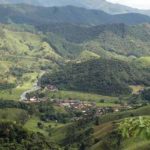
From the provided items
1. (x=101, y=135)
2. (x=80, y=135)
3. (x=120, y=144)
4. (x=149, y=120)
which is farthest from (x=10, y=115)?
(x=149, y=120)

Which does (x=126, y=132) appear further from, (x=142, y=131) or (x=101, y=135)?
(x=101, y=135)

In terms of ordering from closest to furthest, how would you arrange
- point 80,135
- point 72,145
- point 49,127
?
point 72,145 → point 80,135 → point 49,127

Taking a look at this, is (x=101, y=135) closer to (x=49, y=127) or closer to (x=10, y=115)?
(x=49, y=127)

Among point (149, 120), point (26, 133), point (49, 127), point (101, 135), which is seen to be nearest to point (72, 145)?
point (101, 135)

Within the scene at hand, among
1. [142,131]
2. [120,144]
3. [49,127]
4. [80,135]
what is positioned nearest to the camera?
[142,131]

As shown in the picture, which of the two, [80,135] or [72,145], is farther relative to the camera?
[80,135]

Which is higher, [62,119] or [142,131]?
[142,131]

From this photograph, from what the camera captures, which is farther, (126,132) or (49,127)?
(49,127)

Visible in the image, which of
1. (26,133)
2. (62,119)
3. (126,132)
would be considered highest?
(126,132)

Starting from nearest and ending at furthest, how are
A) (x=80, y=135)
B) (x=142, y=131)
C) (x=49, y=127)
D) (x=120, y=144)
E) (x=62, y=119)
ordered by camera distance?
(x=142, y=131) → (x=120, y=144) → (x=80, y=135) → (x=49, y=127) → (x=62, y=119)
